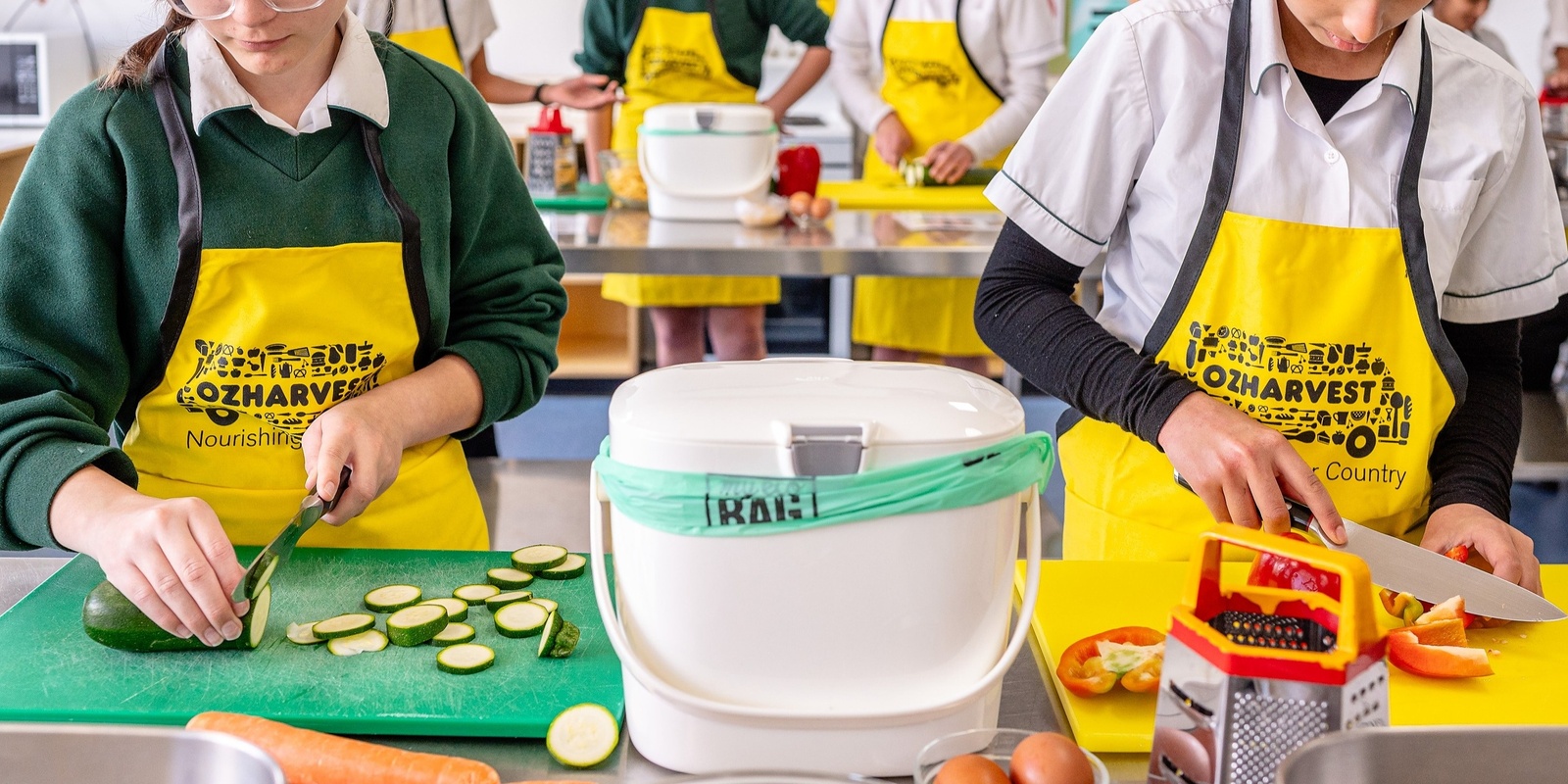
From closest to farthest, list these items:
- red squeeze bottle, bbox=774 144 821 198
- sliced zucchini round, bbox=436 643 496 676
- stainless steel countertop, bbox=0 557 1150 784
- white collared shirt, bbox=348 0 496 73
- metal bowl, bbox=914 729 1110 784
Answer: metal bowl, bbox=914 729 1110 784 → stainless steel countertop, bbox=0 557 1150 784 → sliced zucchini round, bbox=436 643 496 676 → red squeeze bottle, bbox=774 144 821 198 → white collared shirt, bbox=348 0 496 73

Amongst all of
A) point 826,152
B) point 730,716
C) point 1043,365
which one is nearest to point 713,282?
point 826,152

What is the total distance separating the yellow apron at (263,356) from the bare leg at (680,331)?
2506 millimetres

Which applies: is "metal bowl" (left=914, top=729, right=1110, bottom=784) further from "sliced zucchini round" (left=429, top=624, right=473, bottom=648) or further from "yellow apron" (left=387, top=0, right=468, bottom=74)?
"yellow apron" (left=387, top=0, right=468, bottom=74)

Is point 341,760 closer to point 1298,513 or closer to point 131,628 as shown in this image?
point 131,628

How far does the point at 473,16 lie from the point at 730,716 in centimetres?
271

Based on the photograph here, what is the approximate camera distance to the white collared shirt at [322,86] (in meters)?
1.29

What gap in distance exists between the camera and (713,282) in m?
3.80

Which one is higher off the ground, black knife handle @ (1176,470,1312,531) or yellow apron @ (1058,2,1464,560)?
yellow apron @ (1058,2,1464,560)

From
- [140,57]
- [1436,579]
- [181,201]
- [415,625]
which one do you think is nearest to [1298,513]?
[1436,579]

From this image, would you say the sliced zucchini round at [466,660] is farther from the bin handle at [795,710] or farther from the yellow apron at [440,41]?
the yellow apron at [440,41]

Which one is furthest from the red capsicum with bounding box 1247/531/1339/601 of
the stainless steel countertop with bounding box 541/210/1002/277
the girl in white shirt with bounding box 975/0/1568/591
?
the stainless steel countertop with bounding box 541/210/1002/277

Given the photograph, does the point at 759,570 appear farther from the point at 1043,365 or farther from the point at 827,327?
the point at 827,327

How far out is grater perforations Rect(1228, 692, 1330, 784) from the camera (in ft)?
2.42

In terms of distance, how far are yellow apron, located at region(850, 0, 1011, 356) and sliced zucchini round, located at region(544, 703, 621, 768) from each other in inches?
→ 108
